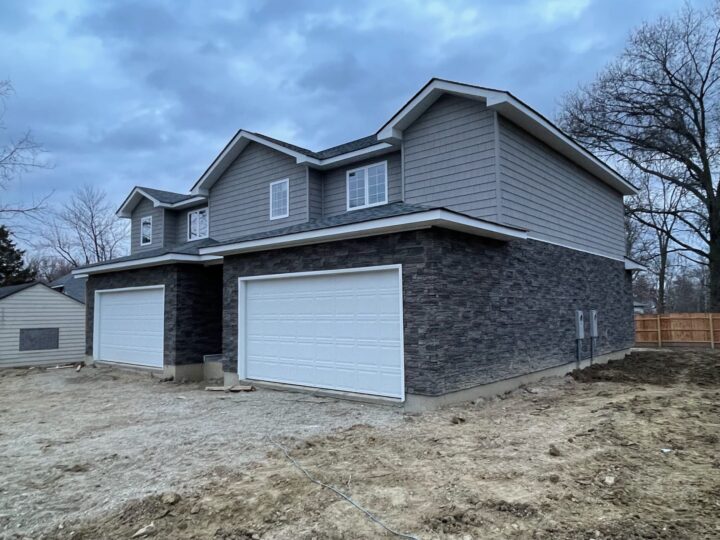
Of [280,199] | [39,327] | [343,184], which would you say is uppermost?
[343,184]

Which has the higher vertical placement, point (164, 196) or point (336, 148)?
point (336, 148)

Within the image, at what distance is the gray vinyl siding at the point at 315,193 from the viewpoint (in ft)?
43.5

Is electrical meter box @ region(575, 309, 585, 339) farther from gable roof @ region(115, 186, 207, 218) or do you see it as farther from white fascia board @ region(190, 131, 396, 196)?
gable roof @ region(115, 186, 207, 218)

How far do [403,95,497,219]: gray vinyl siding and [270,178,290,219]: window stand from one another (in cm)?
414

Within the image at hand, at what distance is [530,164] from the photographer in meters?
10.8

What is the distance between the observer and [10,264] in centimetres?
3092

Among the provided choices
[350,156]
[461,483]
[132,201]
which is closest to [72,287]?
[132,201]

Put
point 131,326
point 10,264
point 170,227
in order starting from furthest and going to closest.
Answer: point 10,264, point 170,227, point 131,326

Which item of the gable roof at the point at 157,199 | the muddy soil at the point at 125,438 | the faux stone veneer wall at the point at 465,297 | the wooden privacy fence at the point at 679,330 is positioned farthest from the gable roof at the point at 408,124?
the wooden privacy fence at the point at 679,330

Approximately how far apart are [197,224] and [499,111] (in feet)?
38.9

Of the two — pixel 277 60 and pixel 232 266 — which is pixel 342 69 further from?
pixel 232 266

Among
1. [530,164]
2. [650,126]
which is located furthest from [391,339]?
[650,126]

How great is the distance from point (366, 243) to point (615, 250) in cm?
1095

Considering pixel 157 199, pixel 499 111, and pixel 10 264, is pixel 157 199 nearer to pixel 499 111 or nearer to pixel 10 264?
pixel 499 111
